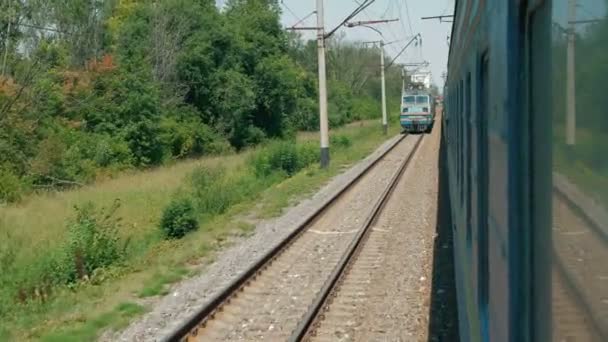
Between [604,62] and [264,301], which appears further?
[264,301]

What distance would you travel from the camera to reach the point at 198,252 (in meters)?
12.6

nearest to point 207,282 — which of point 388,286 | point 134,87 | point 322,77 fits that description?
point 388,286

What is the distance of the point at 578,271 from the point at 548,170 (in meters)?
0.39

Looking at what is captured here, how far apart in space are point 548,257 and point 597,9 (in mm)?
694

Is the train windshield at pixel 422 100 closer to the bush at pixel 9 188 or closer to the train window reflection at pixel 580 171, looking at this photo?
the bush at pixel 9 188

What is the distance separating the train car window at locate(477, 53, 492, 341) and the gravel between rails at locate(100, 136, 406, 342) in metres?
4.96

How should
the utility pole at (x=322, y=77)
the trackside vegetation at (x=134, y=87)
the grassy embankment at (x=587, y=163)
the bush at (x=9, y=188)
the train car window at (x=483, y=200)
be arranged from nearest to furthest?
1. the grassy embankment at (x=587, y=163)
2. the train car window at (x=483, y=200)
3. the bush at (x=9, y=188)
4. the utility pole at (x=322, y=77)
5. the trackside vegetation at (x=134, y=87)

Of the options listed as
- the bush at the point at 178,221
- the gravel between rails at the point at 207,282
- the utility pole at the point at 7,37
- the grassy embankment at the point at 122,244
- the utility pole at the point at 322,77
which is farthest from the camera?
the utility pole at the point at 7,37

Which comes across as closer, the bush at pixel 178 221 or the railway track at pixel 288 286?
the railway track at pixel 288 286

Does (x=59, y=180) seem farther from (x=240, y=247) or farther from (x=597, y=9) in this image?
(x=597, y=9)

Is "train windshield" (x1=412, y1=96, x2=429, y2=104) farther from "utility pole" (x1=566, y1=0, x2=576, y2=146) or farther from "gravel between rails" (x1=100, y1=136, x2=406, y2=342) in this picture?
"utility pole" (x1=566, y1=0, x2=576, y2=146)

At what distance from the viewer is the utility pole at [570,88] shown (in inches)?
57.9

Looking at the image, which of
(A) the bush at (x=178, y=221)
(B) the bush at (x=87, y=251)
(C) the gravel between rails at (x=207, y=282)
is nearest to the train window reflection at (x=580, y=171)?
(C) the gravel between rails at (x=207, y=282)

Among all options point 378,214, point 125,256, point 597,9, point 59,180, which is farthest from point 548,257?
point 59,180
